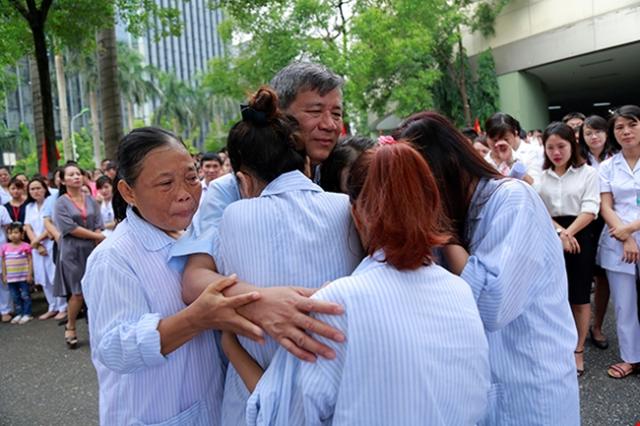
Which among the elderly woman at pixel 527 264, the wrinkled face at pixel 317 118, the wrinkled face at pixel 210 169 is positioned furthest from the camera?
the wrinkled face at pixel 210 169

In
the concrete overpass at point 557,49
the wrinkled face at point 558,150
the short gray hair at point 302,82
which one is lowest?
the wrinkled face at point 558,150

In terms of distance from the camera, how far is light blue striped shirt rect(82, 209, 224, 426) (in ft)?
4.82

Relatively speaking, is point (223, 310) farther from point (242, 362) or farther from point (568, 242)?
point (568, 242)

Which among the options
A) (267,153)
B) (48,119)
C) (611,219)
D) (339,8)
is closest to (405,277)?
(267,153)

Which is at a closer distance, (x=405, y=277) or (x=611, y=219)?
(x=405, y=277)

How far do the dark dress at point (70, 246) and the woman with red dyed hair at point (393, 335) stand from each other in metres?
5.00

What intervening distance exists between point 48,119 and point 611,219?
7.67 m

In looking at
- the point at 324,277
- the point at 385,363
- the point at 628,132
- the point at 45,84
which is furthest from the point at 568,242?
the point at 45,84

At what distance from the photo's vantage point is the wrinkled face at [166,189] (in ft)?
5.29

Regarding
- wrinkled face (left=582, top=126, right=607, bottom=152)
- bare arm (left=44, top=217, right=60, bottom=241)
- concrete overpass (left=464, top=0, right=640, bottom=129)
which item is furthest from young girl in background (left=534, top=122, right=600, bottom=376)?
concrete overpass (left=464, top=0, right=640, bottom=129)

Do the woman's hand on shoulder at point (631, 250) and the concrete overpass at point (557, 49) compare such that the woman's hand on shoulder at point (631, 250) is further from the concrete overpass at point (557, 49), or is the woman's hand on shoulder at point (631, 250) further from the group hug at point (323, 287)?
the concrete overpass at point (557, 49)

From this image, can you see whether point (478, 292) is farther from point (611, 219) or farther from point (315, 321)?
point (611, 219)

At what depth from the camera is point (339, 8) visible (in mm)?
17188

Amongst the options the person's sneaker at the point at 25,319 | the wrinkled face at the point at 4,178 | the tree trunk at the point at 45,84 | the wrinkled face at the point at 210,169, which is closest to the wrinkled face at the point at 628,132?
the wrinkled face at the point at 210,169
